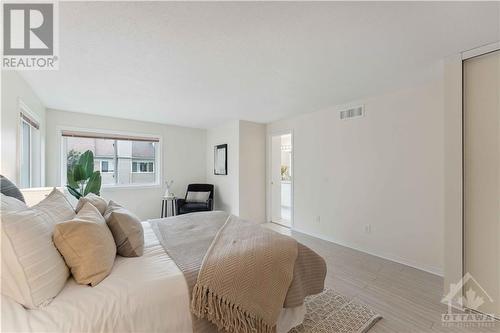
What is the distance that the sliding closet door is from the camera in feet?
6.12

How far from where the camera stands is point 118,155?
181 inches

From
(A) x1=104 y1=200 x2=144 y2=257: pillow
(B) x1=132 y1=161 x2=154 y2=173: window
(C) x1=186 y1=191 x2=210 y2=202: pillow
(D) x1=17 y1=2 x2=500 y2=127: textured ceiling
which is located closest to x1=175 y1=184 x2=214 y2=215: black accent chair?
(C) x1=186 y1=191 x2=210 y2=202: pillow

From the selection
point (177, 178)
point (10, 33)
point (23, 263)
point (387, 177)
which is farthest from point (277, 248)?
point (177, 178)

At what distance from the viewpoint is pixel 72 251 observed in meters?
1.19

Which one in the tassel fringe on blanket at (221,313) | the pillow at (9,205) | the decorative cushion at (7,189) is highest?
the decorative cushion at (7,189)

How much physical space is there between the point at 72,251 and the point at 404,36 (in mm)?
2704

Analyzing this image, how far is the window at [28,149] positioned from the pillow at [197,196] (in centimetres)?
252

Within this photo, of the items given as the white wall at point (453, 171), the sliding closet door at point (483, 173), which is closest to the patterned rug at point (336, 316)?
the white wall at point (453, 171)

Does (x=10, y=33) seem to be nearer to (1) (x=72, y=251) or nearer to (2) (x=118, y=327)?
(1) (x=72, y=251)

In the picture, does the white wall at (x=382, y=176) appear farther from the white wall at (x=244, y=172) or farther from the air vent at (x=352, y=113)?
the white wall at (x=244, y=172)

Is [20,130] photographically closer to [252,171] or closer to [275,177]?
[252,171]

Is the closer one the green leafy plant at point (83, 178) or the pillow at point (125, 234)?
the pillow at point (125, 234)

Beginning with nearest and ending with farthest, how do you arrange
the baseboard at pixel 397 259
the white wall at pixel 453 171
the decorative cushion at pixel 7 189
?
1. the decorative cushion at pixel 7 189
2. the white wall at pixel 453 171
3. the baseboard at pixel 397 259

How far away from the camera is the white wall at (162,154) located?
3.89 metres
